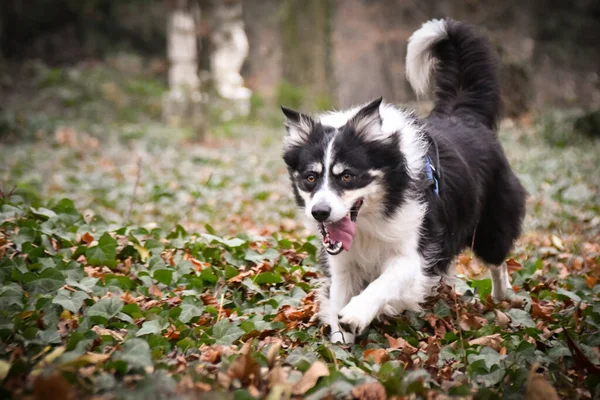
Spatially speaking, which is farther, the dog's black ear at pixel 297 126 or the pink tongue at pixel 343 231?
the dog's black ear at pixel 297 126

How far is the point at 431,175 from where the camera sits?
3.93 m

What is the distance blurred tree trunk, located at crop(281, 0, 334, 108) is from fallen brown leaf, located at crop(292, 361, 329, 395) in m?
15.6

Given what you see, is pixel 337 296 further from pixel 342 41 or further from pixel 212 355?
pixel 342 41

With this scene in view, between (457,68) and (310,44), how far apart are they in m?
14.0

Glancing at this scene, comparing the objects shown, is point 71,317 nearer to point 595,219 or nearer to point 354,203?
point 354,203

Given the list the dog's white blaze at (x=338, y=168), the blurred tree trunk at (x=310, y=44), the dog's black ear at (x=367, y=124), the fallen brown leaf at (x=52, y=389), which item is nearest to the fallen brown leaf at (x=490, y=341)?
the dog's white blaze at (x=338, y=168)

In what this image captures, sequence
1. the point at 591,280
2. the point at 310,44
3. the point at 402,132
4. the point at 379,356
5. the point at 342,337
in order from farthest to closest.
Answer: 1. the point at 310,44
2. the point at 591,280
3. the point at 402,132
4. the point at 342,337
5. the point at 379,356

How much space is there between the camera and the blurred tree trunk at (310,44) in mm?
18094

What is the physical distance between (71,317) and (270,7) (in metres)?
30.5

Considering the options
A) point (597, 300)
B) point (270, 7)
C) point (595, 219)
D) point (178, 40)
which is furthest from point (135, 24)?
point (597, 300)

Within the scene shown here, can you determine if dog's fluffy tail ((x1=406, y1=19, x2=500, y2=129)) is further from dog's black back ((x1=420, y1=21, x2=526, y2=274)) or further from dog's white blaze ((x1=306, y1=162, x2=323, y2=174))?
dog's white blaze ((x1=306, y1=162, x2=323, y2=174))

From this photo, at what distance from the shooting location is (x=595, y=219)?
22.2 feet

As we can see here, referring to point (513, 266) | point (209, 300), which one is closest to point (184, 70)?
point (513, 266)

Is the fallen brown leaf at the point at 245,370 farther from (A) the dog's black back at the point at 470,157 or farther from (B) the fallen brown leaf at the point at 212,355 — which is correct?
(A) the dog's black back at the point at 470,157
